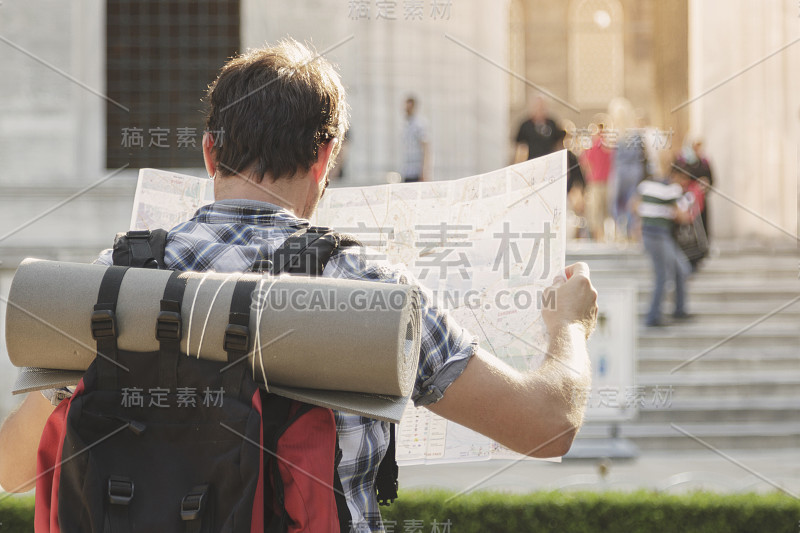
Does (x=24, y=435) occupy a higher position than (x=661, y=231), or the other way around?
(x=661, y=231)

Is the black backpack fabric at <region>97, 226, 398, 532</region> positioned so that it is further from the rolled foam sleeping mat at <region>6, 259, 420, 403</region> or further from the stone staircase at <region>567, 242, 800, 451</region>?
the stone staircase at <region>567, 242, 800, 451</region>

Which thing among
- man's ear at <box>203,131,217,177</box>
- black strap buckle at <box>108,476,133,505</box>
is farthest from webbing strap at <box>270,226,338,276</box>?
black strap buckle at <box>108,476,133,505</box>

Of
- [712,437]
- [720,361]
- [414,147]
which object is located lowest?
[712,437]

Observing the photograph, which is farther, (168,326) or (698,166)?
(698,166)

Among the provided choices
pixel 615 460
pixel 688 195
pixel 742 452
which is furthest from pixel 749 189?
pixel 615 460

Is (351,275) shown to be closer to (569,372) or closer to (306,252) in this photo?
(306,252)

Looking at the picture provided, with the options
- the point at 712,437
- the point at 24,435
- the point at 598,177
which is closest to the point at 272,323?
the point at 24,435

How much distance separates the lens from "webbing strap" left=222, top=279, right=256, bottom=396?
4.63 feet

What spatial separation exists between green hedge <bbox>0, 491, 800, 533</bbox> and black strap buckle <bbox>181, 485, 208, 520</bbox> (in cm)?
337

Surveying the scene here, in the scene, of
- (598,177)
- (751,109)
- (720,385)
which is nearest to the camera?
(720,385)

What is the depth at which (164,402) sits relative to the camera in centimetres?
142

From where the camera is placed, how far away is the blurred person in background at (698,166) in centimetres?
1041

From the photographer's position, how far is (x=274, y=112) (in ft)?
5.25

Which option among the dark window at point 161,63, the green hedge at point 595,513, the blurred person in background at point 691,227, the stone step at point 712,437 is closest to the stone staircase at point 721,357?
the stone step at point 712,437
